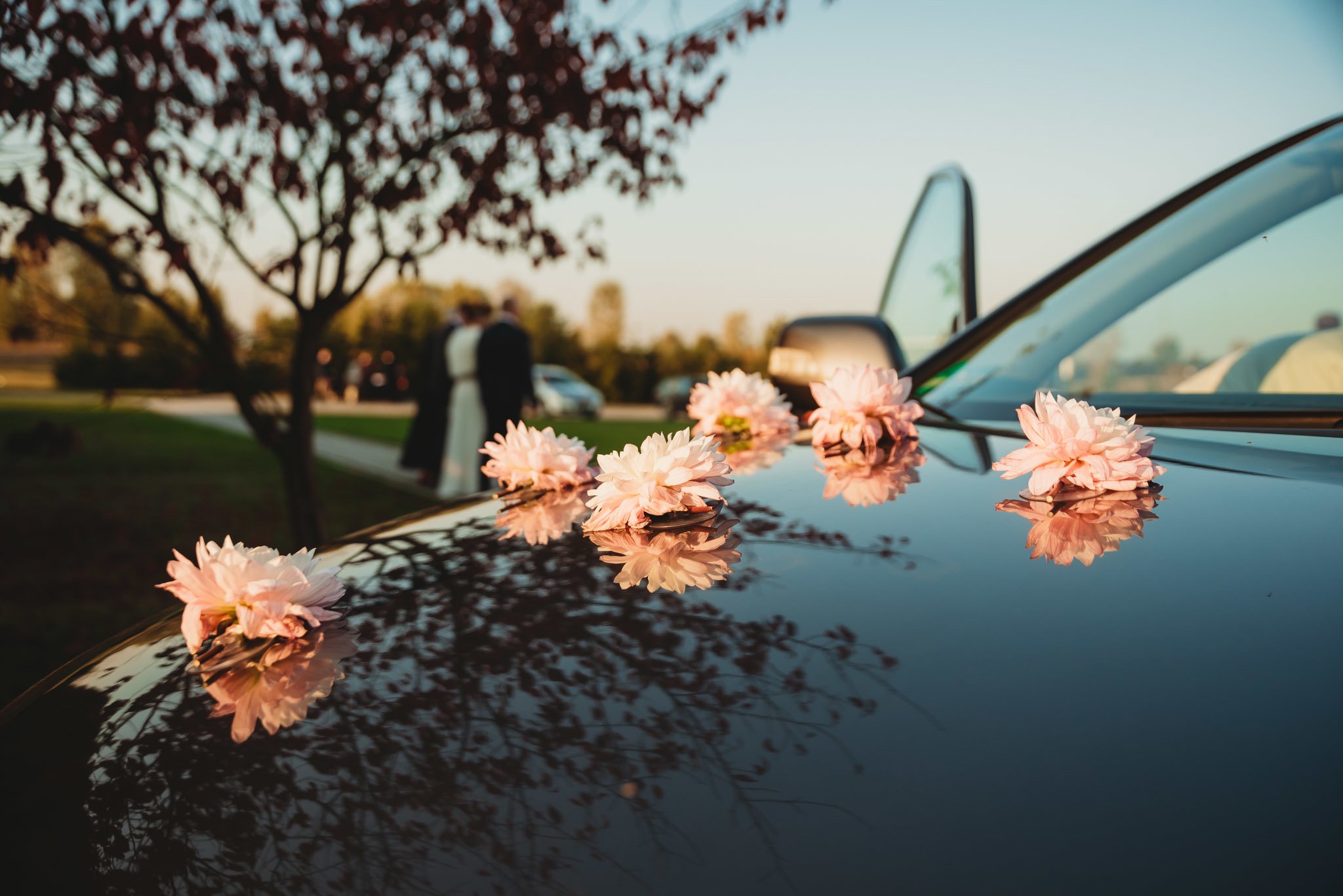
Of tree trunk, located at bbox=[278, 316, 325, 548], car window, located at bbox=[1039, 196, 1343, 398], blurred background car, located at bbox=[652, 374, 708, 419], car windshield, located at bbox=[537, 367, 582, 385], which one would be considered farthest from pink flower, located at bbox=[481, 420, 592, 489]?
car windshield, located at bbox=[537, 367, 582, 385]

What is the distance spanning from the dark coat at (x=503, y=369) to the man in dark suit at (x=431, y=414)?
1.18 metres

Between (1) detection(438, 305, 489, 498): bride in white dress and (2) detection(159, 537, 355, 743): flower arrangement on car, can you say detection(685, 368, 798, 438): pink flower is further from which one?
(1) detection(438, 305, 489, 498): bride in white dress

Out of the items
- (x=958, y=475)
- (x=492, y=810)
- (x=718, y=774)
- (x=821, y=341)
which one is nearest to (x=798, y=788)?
(x=718, y=774)

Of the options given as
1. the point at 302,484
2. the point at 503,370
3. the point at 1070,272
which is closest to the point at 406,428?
the point at 503,370

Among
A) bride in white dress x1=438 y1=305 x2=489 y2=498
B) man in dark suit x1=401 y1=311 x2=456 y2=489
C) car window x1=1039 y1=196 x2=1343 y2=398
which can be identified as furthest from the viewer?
man in dark suit x1=401 y1=311 x2=456 y2=489

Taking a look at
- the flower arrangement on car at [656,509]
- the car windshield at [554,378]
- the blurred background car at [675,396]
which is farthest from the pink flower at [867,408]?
the car windshield at [554,378]

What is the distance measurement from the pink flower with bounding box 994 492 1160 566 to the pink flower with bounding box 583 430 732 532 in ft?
1.33

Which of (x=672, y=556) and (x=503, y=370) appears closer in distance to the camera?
(x=672, y=556)

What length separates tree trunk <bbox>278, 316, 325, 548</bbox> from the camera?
544cm

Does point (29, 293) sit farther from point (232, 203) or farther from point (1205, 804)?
point (1205, 804)

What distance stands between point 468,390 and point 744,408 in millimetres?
8656

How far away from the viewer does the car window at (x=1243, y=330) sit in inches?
71.6

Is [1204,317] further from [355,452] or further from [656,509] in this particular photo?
[355,452]

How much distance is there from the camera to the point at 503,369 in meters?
9.73
